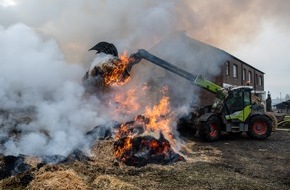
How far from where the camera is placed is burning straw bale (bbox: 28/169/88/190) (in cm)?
696

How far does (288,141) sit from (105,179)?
11013 mm

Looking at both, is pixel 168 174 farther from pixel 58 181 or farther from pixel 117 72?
pixel 117 72

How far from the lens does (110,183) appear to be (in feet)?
24.3

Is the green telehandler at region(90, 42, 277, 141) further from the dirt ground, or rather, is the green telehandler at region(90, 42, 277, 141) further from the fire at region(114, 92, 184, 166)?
the fire at region(114, 92, 184, 166)

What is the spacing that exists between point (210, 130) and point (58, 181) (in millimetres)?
9158

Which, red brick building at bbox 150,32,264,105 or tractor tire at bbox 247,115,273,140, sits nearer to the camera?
tractor tire at bbox 247,115,273,140

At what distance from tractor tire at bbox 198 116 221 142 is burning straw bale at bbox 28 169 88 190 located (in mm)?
8181

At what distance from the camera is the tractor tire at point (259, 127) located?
15.4 m

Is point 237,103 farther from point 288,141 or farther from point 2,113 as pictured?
point 2,113

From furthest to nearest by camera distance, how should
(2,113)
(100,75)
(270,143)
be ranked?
(270,143)
(100,75)
(2,113)

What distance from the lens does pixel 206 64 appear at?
66.8 feet

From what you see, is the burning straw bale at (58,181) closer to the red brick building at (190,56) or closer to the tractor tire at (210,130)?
the tractor tire at (210,130)

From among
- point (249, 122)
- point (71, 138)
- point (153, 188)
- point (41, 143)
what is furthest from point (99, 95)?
point (249, 122)

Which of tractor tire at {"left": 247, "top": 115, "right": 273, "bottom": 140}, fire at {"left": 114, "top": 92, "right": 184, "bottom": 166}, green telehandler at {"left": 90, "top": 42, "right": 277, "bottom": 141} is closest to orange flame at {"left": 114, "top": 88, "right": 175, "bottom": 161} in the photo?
fire at {"left": 114, "top": 92, "right": 184, "bottom": 166}
